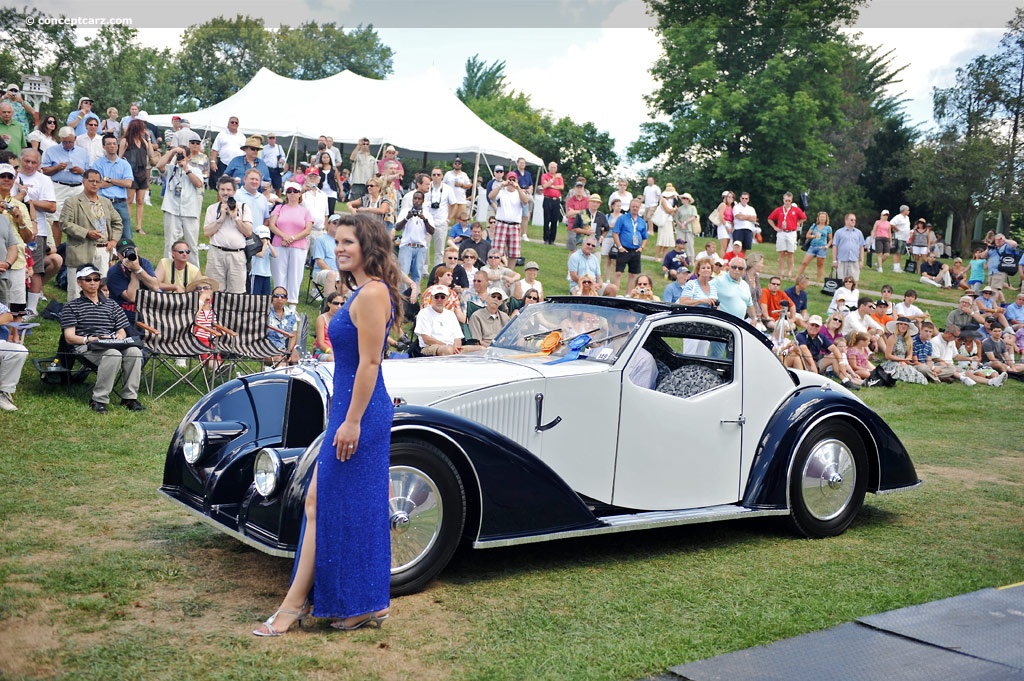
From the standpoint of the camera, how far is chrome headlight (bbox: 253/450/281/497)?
5555mm

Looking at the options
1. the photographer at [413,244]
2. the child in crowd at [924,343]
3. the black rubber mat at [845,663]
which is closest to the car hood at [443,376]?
the black rubber mat at [845,663]

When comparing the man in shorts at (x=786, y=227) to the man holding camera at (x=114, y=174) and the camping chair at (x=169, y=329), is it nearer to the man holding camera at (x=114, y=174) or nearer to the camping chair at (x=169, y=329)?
the man holding camera at (x=114, y=174)

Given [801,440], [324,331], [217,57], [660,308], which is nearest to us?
[660,308]

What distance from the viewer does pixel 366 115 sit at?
25.0 m

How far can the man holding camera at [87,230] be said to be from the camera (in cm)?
1284

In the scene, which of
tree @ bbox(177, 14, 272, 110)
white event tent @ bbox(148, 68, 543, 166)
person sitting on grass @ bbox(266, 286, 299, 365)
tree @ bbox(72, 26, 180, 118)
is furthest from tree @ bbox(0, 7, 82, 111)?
person sitting on grass @ bbox(266, 286, 299, 365)

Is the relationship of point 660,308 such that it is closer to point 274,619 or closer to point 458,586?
point 458,586

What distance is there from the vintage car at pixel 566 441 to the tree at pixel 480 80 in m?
80.9

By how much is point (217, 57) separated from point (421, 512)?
3316 inches

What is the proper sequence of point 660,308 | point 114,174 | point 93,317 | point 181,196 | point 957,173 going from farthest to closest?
point 957,173 < point 114,174 < point 181,196 < point 93,317 < point 660,308

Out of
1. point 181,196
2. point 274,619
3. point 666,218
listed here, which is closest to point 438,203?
point 181,196

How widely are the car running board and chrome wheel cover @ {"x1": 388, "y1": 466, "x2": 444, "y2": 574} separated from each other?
1.06 ft

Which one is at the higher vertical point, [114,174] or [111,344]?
[114,174]

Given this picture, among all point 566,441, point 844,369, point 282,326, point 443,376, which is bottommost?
point 844,369
